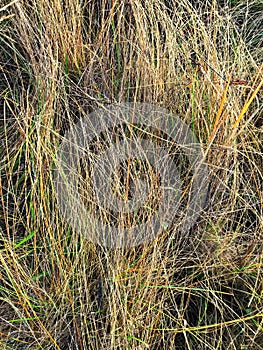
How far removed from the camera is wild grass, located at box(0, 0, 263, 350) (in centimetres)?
116

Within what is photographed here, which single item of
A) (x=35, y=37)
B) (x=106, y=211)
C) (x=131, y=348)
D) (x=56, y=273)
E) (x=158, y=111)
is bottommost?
(x=131, y=348)

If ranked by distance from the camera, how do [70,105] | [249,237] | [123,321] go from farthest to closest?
[70,105], [249,237], [123,321]

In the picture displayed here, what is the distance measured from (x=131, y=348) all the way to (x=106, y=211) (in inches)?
12.7

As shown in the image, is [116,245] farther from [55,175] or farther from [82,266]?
[55,175]

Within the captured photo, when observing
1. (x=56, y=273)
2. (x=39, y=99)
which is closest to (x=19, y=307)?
(x=56, y=273)

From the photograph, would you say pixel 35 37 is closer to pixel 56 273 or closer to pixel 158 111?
pixel 158 111

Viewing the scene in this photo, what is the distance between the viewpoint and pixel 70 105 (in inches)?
57.3

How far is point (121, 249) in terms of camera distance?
120 centimetres

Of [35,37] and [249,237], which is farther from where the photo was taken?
[35,37]

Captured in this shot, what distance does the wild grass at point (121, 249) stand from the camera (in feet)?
3.79

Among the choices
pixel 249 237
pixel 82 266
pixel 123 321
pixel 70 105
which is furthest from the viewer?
pixel 70 105

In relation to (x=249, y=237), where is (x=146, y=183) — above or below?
above

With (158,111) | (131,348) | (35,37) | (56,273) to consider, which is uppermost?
(35,37)

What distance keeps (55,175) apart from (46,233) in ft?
0.52
